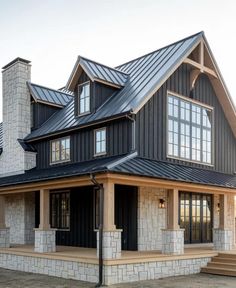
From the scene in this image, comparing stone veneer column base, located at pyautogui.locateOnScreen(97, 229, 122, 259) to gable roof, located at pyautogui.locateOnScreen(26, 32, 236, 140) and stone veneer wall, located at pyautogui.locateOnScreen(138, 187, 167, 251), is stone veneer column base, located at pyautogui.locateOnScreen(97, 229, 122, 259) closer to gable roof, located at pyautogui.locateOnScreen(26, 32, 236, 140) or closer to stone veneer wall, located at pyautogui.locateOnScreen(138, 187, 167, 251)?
stone veneer wall, located at pyautogui.locateOnScreen(138, 187, 167, 251)

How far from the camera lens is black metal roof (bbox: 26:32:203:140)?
55.9 ft

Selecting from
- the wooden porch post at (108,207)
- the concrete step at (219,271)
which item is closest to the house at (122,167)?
the wooden porch post at (108,207)

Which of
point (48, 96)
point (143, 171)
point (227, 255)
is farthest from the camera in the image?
point (48, 96)

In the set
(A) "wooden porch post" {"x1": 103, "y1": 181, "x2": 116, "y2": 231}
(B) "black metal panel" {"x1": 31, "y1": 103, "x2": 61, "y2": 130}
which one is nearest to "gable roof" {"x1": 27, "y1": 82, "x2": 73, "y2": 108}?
(B) "black metal panel" {"x1": 31, "y1": 103, "x2": 61, "y2": 130}

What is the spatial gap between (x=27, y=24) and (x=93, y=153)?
5505 millimetres

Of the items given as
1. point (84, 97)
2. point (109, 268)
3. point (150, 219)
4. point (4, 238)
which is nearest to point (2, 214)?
point (4, 238)

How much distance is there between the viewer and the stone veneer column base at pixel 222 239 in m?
17.5

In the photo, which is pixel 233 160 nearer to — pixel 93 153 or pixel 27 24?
pixel 93 153

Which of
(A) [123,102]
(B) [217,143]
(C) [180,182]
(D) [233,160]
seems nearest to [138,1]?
(A) [123,102]

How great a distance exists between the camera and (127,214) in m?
16.4

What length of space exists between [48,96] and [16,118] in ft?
6.04

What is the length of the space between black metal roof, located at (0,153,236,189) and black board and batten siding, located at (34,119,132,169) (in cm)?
45

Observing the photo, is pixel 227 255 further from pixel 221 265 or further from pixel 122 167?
pixel 122 167

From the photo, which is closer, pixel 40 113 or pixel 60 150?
pixel 60 150
